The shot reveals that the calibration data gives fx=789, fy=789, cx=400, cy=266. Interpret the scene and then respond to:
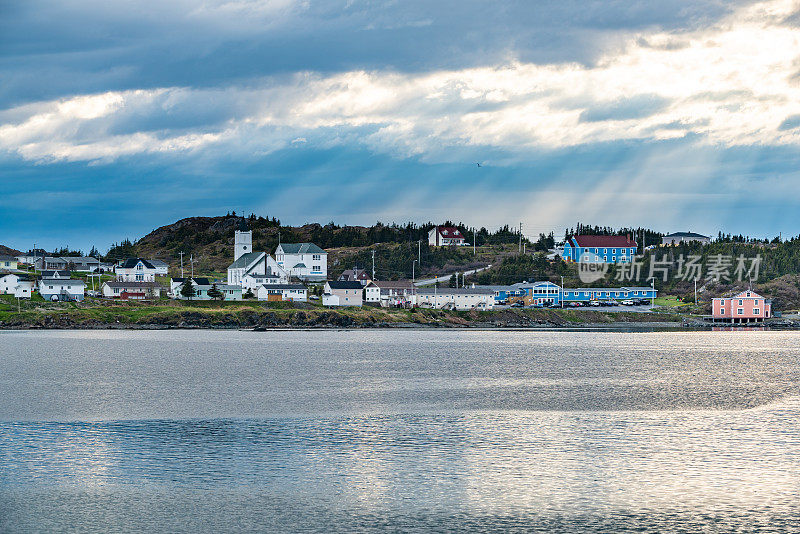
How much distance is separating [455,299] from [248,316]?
124ft

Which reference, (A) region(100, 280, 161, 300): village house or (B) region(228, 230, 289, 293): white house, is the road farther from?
(A) region(100, 280, 161, 300): village house

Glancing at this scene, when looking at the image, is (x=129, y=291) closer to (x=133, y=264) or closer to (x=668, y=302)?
(x=133, y=264)

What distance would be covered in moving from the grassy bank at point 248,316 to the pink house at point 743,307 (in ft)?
Answer: 25.9

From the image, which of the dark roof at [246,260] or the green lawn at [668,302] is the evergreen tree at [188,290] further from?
the green lawn at [668,302]

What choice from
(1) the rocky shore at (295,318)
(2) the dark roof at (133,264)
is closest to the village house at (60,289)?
(1) the rocky shore at (295,318)

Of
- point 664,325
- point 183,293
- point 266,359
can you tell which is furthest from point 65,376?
point 664,325

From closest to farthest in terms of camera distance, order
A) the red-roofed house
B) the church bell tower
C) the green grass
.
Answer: the green grass → the red-roofed house → the church bell tower

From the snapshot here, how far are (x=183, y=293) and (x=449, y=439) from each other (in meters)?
106

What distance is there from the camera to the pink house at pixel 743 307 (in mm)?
138375

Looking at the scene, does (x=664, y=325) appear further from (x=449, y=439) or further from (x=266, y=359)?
(x=449, y=439)

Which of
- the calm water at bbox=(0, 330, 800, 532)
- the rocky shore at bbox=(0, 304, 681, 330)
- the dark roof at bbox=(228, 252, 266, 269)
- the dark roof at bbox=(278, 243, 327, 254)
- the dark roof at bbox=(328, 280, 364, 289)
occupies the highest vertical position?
the dark roof at bbox=(278, 243, 327, 254)

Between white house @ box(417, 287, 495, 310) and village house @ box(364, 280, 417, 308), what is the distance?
1.51 m

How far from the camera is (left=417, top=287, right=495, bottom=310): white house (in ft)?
457

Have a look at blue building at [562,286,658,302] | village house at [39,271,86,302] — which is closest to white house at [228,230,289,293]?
village house at [39,271,86,302]
